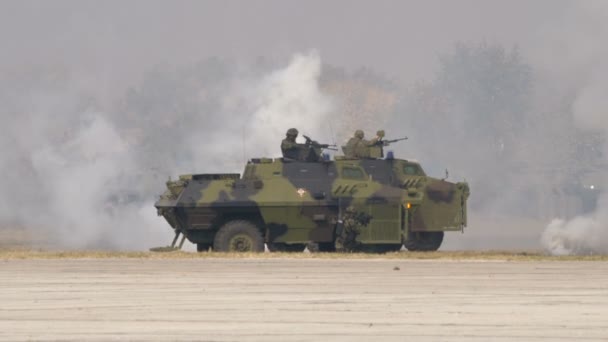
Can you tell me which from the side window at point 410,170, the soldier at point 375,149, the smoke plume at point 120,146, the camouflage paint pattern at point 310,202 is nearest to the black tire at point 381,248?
the camouflage paint pattern at point 310,202

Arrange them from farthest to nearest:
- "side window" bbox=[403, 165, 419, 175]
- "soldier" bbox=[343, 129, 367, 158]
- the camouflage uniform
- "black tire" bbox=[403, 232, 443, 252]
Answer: "soldier" bbox=[343, 129, 367, 158]
"black tire" bbox=[403, 232, 443, 252]
"side window" bbox=[403, 165, 419, 175]
the camouflage uniform

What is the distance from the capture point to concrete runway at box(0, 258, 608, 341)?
18625 mm

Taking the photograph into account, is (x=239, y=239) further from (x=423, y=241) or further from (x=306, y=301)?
(x=306, y=301)

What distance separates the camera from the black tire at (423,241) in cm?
3741

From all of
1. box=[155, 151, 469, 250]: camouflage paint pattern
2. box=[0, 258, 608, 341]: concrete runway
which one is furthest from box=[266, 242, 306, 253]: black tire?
box=[0, 258, 608, 341]: concrete runway

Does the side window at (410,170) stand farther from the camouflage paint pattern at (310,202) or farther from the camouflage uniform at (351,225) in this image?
the camouflage uniform at (351,225)

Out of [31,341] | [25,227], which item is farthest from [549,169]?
[31,341]

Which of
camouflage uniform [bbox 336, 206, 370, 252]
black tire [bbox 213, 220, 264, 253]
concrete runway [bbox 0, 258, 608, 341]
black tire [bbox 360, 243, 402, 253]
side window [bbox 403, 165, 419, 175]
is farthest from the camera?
side window [bbox 403, 165, 419, 175]

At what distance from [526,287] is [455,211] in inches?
504

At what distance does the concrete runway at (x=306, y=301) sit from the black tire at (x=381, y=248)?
6439 millimetres

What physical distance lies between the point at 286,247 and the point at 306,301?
15678 millimetres

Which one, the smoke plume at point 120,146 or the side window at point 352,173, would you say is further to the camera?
the smoke plume at point 120,146

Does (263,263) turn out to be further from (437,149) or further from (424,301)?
(437,149)

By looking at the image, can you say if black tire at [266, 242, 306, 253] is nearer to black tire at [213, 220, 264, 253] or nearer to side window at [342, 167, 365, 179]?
black tire at [213, 220, 264, 253]
